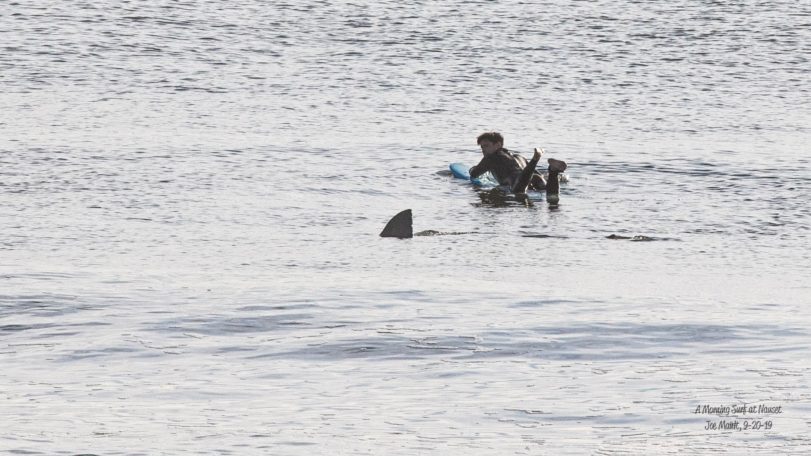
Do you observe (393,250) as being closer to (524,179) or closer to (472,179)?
(524,179)

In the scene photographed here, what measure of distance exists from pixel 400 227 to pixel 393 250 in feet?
2.70

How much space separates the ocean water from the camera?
9609 millimetres

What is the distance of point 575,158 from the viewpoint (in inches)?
1041

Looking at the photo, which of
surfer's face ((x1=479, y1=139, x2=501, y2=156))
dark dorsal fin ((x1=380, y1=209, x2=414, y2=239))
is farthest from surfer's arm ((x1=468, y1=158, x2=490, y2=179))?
dark dorsal fin ((x1=380, y1=209, x2=414, y2=239))

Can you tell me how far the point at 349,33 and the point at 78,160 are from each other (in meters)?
19.6

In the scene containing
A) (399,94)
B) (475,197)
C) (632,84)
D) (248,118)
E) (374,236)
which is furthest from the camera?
(632,84)

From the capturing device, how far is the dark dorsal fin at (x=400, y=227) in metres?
17.9

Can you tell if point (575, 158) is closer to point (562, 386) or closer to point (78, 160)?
point (78, 160)

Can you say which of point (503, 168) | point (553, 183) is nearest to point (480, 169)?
point (503, 168)

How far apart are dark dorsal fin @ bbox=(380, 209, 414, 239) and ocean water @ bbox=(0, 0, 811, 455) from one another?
0.26 metres

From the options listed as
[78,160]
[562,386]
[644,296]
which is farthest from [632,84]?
[562,386]

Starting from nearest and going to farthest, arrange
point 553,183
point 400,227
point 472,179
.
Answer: point 400,227
point 553,183
point 472,179

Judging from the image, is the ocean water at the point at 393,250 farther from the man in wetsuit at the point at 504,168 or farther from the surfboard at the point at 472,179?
the man in wetsuit at the point at 504,168

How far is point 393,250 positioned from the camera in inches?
681
